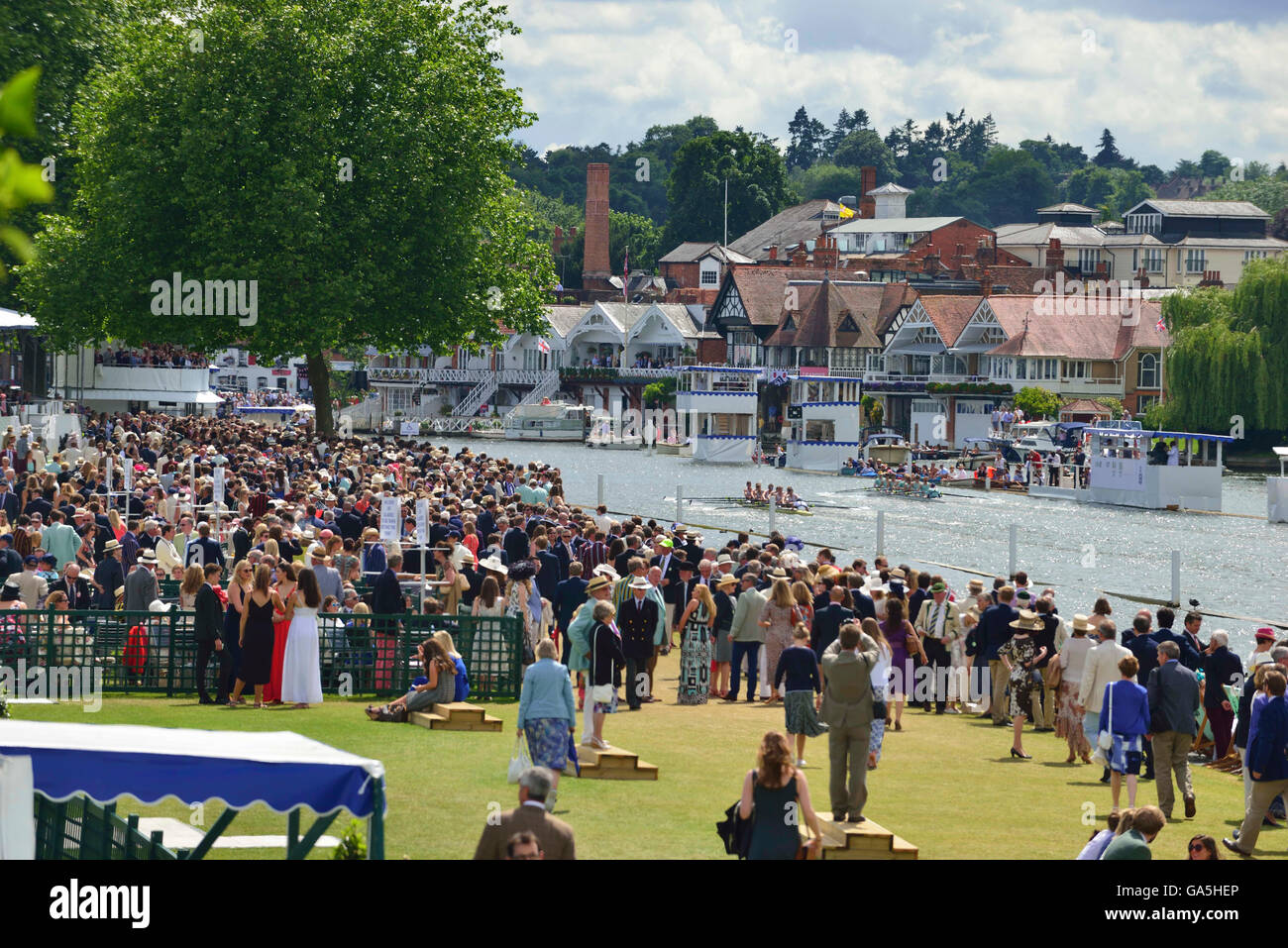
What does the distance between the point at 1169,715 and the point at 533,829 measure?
8.23 meters

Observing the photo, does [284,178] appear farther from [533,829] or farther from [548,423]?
[548,423]

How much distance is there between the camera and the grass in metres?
12.8

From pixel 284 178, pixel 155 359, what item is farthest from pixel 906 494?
pixel 284 178

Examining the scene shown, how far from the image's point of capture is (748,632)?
20.3 metres

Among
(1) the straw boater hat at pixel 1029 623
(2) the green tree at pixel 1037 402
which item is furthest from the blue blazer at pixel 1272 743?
(2) the green tree at pixel 1037 402

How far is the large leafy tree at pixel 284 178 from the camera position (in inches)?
2018

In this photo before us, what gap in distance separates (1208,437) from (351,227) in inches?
1540

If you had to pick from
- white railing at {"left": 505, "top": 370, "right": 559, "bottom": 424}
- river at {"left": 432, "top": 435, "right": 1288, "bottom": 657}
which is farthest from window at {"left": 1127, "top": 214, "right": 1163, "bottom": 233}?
river at {"left": 432, "top": 435, "right": 1288, "bottom": 657}

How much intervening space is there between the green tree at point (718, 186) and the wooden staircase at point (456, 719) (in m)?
143

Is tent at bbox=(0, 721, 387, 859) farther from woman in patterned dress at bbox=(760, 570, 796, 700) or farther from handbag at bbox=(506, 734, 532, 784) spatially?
woman in patterned dress at bbox=(760, 570, 796, 700)

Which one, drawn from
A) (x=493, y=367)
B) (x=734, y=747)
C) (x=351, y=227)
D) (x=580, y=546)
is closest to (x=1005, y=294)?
(x=493, y=367)

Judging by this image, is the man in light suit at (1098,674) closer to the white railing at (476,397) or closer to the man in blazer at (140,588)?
the man in blazer at (140,588)
